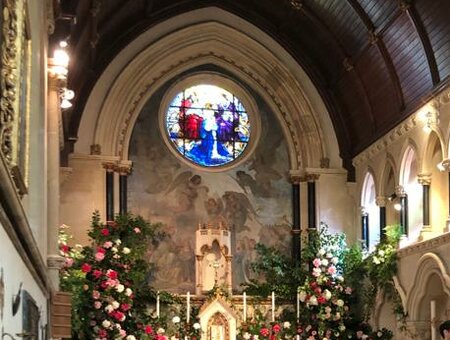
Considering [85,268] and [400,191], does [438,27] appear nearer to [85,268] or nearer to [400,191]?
[400,191]

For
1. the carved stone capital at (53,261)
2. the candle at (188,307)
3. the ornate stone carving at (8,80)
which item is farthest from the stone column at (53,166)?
the candle at (188,307)

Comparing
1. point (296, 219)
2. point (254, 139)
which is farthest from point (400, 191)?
point (254, 139)

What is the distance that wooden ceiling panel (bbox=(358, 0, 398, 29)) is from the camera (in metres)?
12.5

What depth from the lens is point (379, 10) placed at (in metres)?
12.9

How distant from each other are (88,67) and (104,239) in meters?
3.22

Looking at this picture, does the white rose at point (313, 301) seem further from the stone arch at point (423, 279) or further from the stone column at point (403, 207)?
the stone column at point (403, 207)

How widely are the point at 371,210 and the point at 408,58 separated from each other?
10.5 ft

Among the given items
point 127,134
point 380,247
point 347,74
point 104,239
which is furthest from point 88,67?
point 380,247

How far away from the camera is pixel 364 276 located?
46.1 feet

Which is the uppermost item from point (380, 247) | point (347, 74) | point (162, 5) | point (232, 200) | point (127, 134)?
point (162, 5)

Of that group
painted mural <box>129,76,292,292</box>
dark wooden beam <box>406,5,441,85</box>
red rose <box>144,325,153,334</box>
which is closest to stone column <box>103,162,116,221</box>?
painted mural <box>129,76,292,292</box>

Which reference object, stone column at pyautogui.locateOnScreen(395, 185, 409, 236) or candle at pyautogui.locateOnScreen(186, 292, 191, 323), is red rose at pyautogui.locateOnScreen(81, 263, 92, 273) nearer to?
candle at pyautogui.locateOnScreen(186, 292, 191, 323)

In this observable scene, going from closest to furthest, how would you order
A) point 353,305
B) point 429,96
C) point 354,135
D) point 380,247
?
point 429,96, point 380,247, point 353,305, point 354,135

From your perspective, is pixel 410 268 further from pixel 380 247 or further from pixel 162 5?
pixel 162 5
